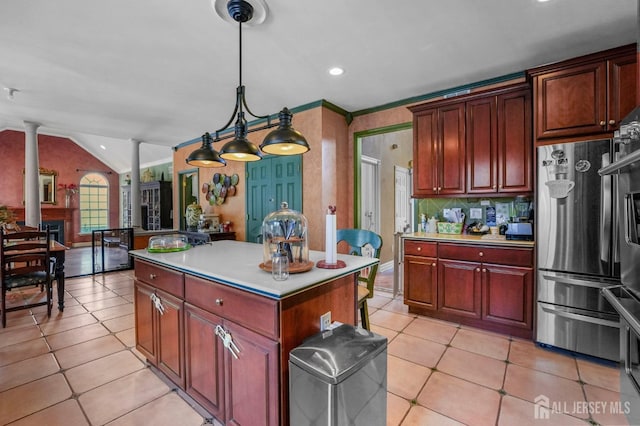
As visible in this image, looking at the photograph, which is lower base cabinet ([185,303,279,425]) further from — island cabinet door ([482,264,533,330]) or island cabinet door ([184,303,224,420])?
island cabinet door ([482,264,533,330])

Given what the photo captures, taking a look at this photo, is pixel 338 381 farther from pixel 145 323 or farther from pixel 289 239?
pixel 145 323

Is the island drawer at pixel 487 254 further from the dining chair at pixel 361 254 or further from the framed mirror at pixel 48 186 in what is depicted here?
the framed mirror at pixel 48 186

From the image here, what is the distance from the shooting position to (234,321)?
1.44 m

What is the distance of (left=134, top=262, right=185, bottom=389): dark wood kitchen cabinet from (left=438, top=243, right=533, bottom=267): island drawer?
8.08 feet

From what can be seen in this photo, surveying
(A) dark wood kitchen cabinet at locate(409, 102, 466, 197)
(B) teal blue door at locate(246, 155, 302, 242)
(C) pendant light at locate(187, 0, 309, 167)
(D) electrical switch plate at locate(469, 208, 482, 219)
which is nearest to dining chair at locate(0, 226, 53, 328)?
(B) teal blue door at locate(246, 155, 302, 242)

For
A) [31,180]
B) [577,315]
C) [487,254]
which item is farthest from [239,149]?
[31,180]

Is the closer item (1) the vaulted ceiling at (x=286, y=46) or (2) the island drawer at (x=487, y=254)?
(1) the vaulted ceiling at (x=286, y=46)

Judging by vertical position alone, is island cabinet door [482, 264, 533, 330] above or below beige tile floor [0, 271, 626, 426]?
above

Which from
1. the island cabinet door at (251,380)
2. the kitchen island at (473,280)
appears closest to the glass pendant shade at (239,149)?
the island cabinet door at (251,380)

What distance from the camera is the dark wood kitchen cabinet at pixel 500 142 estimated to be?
2.73 metres

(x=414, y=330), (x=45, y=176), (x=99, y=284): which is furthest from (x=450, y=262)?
(x=45, y=176)

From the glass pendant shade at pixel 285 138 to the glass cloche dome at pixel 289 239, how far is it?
366 millimetres

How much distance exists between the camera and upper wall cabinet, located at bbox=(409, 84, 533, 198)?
9.05ft

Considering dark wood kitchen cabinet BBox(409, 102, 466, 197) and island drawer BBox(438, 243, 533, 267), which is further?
dark wood kitchen cabinet BBox(409, 102, 466, 197)
